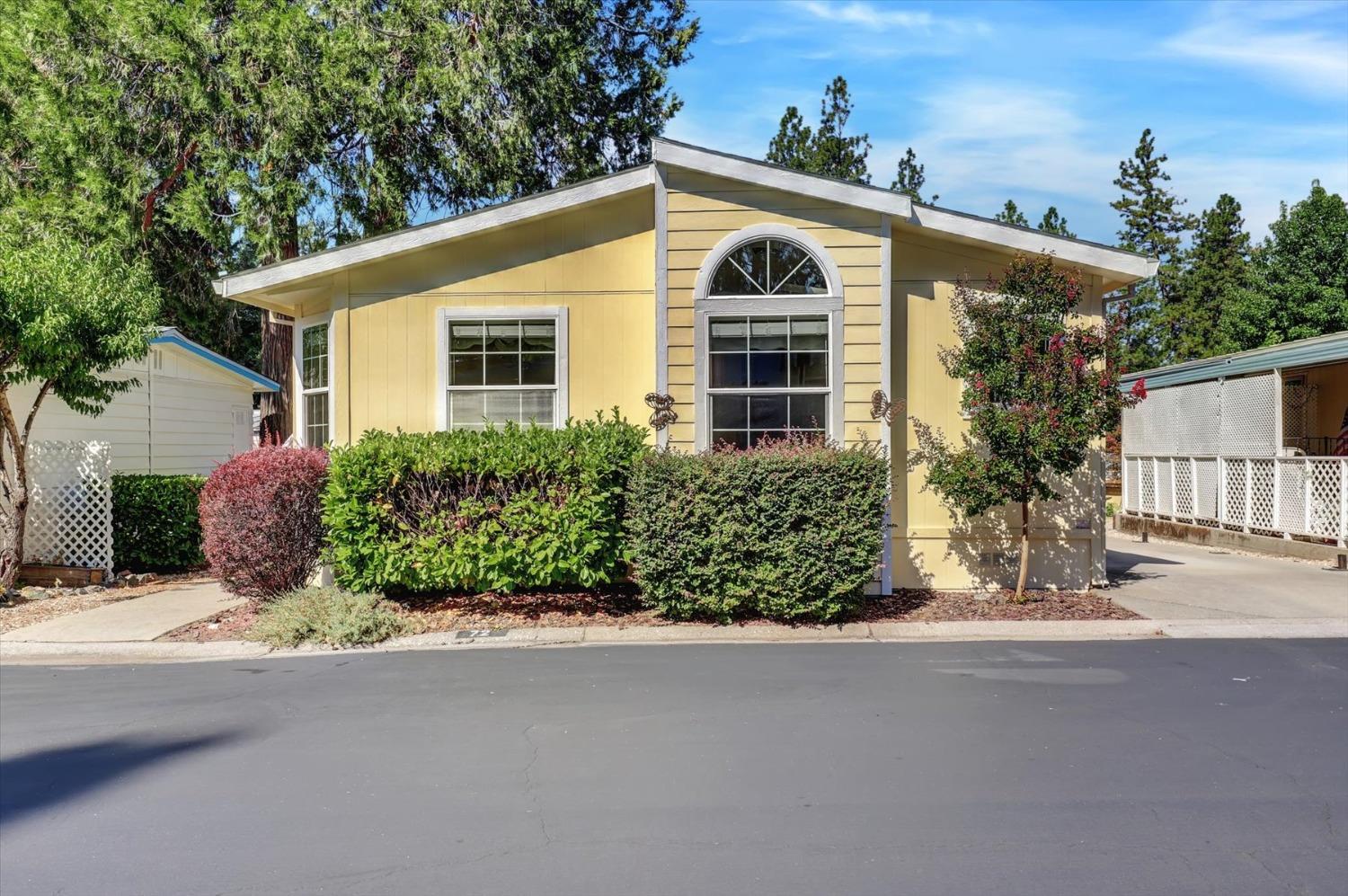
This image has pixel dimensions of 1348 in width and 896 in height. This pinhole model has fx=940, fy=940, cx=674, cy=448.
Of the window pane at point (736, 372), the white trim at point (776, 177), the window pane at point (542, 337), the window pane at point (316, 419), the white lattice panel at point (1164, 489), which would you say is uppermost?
the white trim at point (776, 177)

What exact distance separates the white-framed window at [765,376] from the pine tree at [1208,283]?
78.7 feet

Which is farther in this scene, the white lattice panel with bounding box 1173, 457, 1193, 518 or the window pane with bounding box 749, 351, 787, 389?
the white lattice panel with bounding box 1173, 457, 1193, 518

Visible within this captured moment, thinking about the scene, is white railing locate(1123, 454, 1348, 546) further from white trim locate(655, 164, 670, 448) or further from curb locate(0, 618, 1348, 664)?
white trim locate(655, 164, 670, 448)

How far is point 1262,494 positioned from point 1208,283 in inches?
727

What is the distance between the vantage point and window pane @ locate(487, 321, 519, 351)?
10.2 metres

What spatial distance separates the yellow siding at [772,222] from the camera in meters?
9.84

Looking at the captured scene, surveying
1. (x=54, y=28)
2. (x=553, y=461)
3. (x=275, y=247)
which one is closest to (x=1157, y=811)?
(x=553, y=461)

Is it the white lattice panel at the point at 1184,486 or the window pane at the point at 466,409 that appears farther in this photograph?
the white lattice panel at the point at 1184,486

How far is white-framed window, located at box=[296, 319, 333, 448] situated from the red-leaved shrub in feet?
4.58

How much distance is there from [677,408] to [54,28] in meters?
13.6

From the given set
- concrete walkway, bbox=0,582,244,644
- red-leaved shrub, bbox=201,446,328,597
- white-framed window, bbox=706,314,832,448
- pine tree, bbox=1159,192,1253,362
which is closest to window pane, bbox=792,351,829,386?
white-framed window, bbox=706,314,832,448

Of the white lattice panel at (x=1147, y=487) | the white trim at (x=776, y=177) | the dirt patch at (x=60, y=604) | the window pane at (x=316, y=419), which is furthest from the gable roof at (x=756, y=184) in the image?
the white lattice panel at (x=1147, y=487)

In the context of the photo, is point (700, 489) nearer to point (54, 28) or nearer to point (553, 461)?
point (553, 461)

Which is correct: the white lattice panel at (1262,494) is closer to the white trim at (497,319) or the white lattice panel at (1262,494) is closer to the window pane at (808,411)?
the window pane at (808,411)
